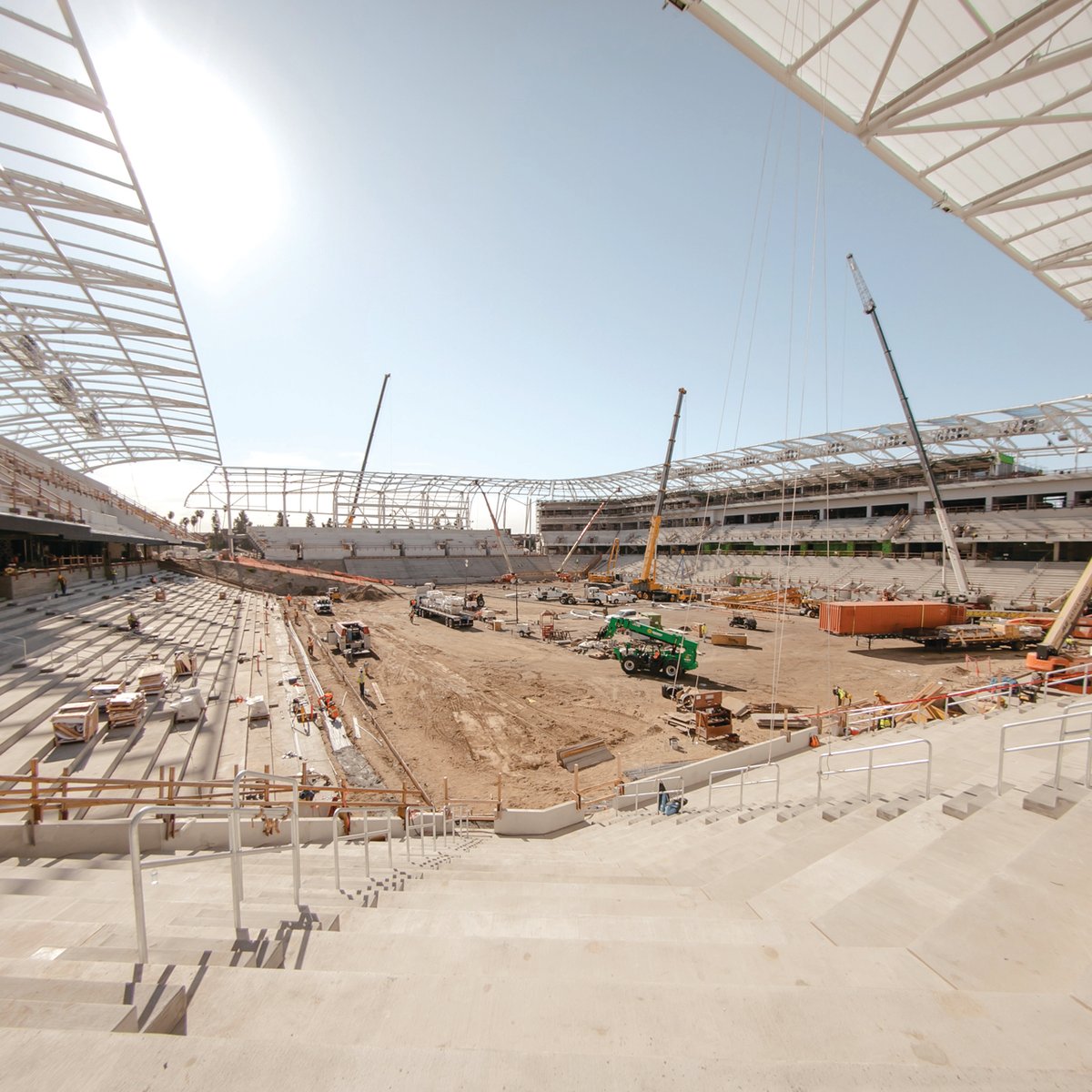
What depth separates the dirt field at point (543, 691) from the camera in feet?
42.4

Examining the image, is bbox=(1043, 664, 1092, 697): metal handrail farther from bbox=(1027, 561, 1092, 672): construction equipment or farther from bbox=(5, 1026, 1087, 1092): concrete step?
bbox=(5, 1026, 1087, 1092): concrete step

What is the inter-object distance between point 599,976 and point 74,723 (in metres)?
9.79

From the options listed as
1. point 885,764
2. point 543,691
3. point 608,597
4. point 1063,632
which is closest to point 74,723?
point 885,764

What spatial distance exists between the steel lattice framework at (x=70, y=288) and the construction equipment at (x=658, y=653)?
20.6m

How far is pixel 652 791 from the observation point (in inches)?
424

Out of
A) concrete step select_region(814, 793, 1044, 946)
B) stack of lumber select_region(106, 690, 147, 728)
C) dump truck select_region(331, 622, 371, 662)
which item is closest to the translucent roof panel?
concrete step select_region(814, 793, 1044, 946)

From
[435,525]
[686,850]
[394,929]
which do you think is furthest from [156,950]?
[435,525]

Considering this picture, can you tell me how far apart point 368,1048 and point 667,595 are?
1697 inches

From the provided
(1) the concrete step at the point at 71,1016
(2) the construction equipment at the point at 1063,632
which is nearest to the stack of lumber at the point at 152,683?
(1) the concrete step at the point at 71,1016

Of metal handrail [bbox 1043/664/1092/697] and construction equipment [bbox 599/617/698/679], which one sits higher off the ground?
metal handrail [bbox 1043/664/1092/697]

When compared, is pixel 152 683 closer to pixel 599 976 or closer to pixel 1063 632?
pixel 599 976

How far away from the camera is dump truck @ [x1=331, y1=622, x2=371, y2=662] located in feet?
74.7

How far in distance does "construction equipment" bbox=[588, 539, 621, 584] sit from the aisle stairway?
51071mm

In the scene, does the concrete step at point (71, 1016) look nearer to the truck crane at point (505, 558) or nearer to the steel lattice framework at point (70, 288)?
the steel lattice framework at point (70, 288)
